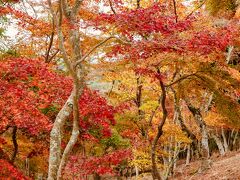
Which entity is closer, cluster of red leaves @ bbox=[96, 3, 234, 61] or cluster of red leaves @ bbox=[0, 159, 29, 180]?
cluster of red leaves @ bbox=[96, 3, 234, 61]

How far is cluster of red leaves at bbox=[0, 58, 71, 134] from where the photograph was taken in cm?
1103

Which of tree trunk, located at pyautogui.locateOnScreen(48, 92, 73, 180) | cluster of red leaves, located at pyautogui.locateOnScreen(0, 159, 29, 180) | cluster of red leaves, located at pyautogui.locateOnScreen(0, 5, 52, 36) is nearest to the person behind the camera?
tree trunk, located at pyautogui.locateOnScreen(48, 92, 73, 180)

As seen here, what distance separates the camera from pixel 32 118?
38.1 ft

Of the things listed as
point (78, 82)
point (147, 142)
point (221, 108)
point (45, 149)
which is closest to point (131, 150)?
point (147, 142)

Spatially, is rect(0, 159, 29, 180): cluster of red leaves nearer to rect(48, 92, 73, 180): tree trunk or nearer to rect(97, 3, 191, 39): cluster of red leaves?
rect(48, 92, 73, 180): tree trunk

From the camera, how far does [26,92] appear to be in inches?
460

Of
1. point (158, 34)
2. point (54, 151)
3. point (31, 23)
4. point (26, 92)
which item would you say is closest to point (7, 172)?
point (26, 92)

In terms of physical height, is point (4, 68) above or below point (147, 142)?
above

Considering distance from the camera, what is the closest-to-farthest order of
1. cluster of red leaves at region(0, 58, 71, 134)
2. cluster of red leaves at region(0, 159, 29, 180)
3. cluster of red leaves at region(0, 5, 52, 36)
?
cluster of red leaves at region(0, 58, 71, 134)
cluster of red leaves at region(0, 159, 29, 180)
cluster of red leaves at region(0, 5, 52, 36)

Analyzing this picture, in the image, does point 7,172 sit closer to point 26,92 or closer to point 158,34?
point 26,92

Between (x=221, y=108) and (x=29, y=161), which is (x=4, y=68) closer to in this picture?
(x=221, y=108)

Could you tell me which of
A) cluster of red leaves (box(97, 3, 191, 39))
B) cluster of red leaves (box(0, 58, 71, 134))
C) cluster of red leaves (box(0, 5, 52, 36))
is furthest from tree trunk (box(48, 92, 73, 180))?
cluster of red leaves (box(0, 5, 52, 36))

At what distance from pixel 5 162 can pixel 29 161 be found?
1309cm

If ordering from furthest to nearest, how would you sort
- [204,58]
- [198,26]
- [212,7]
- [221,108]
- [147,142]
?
[147,142] < [212,7] < [221,108] < [198,26] < [204,58]
